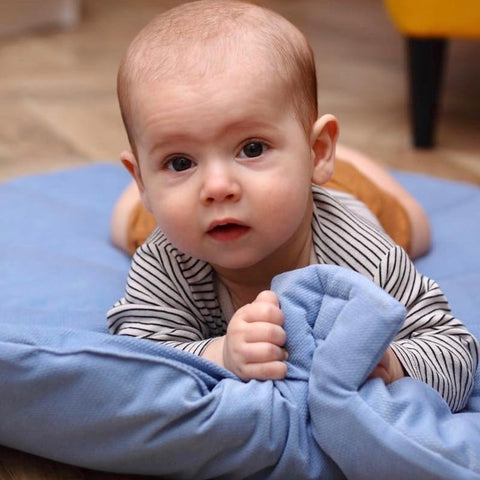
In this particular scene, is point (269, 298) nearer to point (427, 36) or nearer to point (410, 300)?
point (410, 300)

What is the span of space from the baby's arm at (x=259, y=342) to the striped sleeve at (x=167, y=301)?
9cm

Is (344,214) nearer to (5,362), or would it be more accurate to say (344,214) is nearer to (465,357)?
(465,357)

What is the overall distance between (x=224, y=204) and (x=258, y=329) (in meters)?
0.12

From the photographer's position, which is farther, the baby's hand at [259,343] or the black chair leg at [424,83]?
the black chair leg at [424,83]

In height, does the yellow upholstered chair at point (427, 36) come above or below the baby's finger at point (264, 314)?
below

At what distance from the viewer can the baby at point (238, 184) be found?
36.0 inches

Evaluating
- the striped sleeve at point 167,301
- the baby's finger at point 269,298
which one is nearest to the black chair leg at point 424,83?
the striped sleeve at point 167,301

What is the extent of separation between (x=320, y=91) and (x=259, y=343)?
1784 mm

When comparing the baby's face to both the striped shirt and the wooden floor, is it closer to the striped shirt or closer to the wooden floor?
the striped shirt

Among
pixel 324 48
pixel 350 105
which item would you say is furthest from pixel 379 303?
pixel 324 48

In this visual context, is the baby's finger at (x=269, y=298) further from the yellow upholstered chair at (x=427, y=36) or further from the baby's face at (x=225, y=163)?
A: the yellow upholstered chair at (x=427, y=36)

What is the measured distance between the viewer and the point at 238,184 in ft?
2.99

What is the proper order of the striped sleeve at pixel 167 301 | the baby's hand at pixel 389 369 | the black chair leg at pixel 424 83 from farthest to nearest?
the black chair leg at pixel 424 83, the striped sleeve at pixel 167 301, the baby's hand at pixel 389 369

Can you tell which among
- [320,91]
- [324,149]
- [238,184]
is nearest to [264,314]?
[238,184]
